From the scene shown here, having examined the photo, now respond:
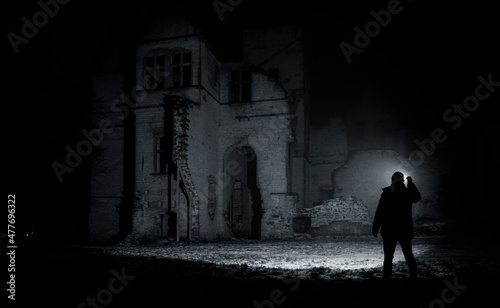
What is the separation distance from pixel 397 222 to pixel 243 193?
55.4 feet

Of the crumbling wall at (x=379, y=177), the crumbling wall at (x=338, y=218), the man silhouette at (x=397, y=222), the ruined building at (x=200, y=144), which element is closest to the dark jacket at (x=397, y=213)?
the man silhouette at (x=397, y=222)

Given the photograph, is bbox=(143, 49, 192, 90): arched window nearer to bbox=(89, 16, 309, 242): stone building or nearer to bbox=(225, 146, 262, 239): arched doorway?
bbox=(89, 16, 309, 242): stone building

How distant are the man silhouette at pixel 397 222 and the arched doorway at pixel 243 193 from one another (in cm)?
1619

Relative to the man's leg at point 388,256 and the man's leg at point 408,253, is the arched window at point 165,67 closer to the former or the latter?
the man's leg at point 388,256

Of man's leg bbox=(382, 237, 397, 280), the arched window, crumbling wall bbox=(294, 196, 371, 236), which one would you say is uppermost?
the arched window

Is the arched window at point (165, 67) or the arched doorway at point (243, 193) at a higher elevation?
the arched window at point (165, 67)

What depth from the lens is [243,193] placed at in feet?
73.5

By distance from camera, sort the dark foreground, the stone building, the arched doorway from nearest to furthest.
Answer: the dark foreground, the stone building, the arched doorway

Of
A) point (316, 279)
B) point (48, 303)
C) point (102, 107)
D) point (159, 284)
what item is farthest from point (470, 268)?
point (102, 107)

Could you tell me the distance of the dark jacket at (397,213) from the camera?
574 cm

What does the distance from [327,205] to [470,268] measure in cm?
1272

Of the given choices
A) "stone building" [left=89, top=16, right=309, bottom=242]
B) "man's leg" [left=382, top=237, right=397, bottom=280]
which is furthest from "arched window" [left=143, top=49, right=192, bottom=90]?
"man's leg" [left=382, top=237, right=397, bottom=280]

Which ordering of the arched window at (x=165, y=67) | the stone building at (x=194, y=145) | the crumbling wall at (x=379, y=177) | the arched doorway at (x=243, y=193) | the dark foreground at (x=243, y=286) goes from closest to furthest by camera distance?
the dark foreground at (x=243, y=286)
the stone building at (x=194, y=145)
the arched window at (x=165, y=67)
the arched doorway at (x=243, y=193)
the crumbling wall at (x=379, y=177)

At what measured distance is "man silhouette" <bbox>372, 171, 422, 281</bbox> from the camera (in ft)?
18.8
